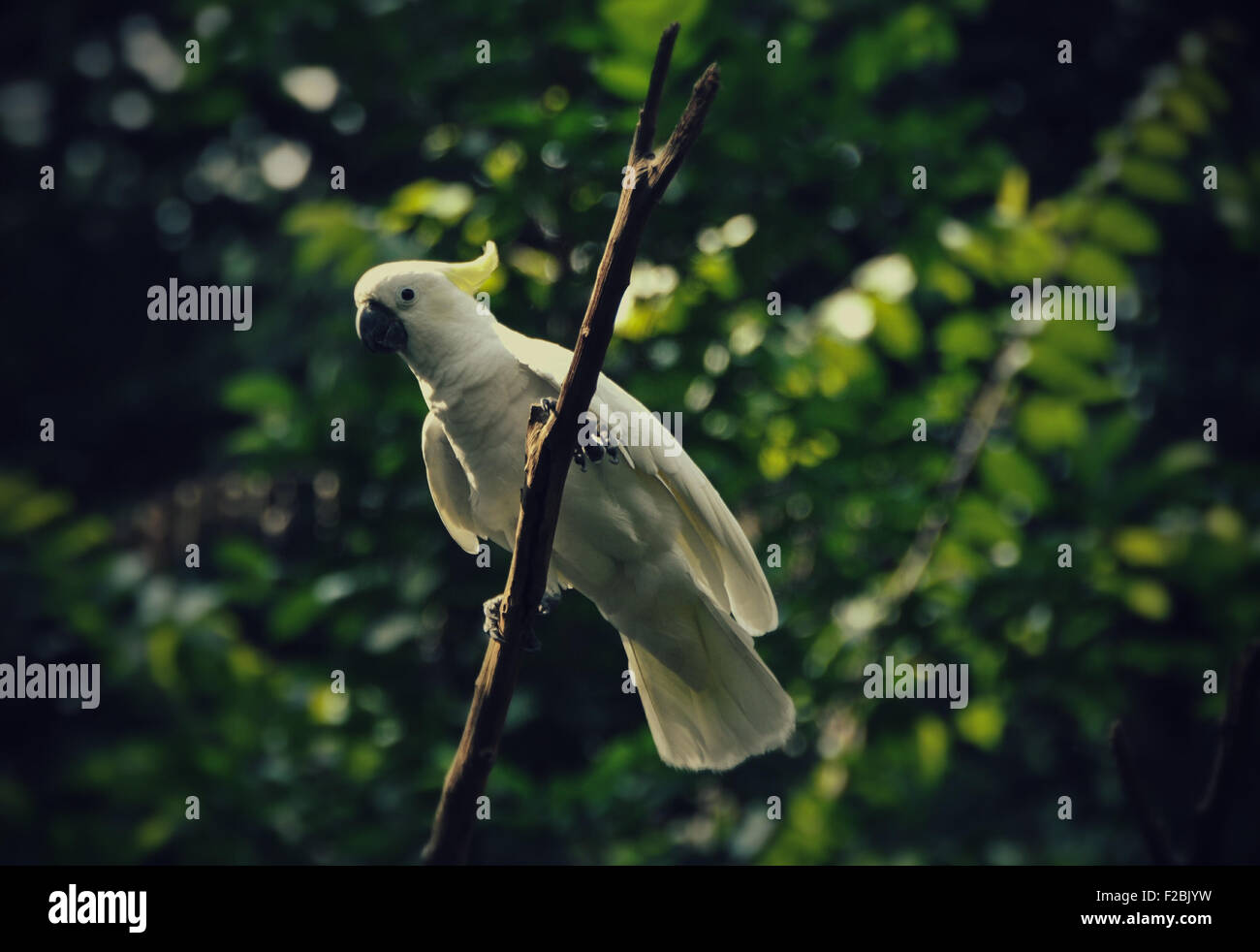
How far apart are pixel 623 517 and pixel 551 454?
1.73 feet

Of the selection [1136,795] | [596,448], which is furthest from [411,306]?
[1136,795]

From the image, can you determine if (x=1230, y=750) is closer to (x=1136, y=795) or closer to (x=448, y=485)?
(x=1136, y=795)

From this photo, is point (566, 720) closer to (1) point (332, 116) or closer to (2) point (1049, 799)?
(1) point (332, 116)

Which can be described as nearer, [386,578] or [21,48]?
[386,578]

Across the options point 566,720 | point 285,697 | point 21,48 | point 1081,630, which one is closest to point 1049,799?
point 1081,630

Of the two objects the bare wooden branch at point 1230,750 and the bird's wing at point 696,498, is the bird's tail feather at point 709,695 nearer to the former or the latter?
the bird's wing at point 696,498

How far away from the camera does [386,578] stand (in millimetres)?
2340

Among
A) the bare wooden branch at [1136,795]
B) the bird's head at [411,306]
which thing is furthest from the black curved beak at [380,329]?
the bare wooden branch at [1136,795]

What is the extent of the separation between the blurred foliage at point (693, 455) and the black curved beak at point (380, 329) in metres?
0.39

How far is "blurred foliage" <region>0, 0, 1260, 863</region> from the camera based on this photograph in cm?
227

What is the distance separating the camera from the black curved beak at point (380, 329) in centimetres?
187

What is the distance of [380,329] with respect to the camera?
187 centimetres

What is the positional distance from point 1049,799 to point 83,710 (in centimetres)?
270

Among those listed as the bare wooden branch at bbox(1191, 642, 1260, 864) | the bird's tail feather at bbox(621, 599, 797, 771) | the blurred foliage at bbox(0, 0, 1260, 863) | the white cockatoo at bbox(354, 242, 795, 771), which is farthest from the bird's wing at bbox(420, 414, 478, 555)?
the bare wooden branch at bbox(1191, 642, 1260, 864)
